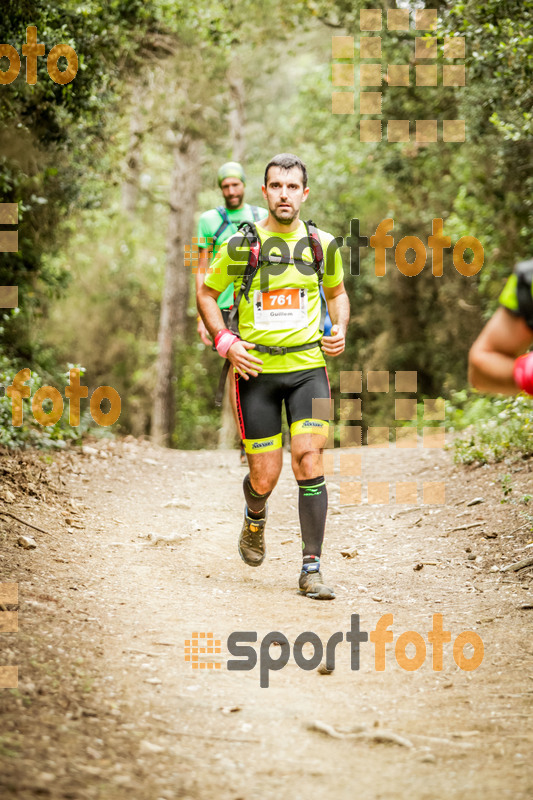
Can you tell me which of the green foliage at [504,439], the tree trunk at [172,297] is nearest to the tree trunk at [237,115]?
the tree trunk at [172,297]

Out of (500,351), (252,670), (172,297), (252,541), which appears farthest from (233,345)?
(172,297)

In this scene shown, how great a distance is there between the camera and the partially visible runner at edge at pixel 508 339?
3049 millimetres

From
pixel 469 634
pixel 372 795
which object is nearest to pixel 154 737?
pixel 372 795

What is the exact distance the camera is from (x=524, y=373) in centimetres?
287

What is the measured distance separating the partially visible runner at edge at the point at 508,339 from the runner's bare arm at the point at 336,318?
6.77 ft

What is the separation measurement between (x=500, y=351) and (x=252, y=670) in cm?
188

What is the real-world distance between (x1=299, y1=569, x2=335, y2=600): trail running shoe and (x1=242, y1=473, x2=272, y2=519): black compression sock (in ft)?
1.87

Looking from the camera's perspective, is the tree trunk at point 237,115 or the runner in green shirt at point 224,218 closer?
the runner in green shirt at point 224,218

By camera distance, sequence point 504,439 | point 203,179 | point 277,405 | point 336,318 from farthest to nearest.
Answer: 1. point 203,179
2. point 504,439
3. point 336,318
4. point 277,405

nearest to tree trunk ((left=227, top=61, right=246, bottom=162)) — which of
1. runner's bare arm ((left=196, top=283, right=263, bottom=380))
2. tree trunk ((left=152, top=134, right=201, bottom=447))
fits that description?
tree trunk ((left=152, top=134, right=201, bottom=447))

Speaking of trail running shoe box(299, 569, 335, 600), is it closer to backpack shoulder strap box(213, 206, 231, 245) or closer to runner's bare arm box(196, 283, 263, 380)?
runner's bare arm box(196, 283, 263, 380)

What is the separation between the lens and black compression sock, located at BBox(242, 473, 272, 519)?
5.49 meters

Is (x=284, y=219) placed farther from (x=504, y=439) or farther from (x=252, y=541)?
(x=504, y=439)

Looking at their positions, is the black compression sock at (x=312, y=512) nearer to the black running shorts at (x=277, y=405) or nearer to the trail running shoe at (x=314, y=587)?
the trail running shoe at (x=314, y=587)
